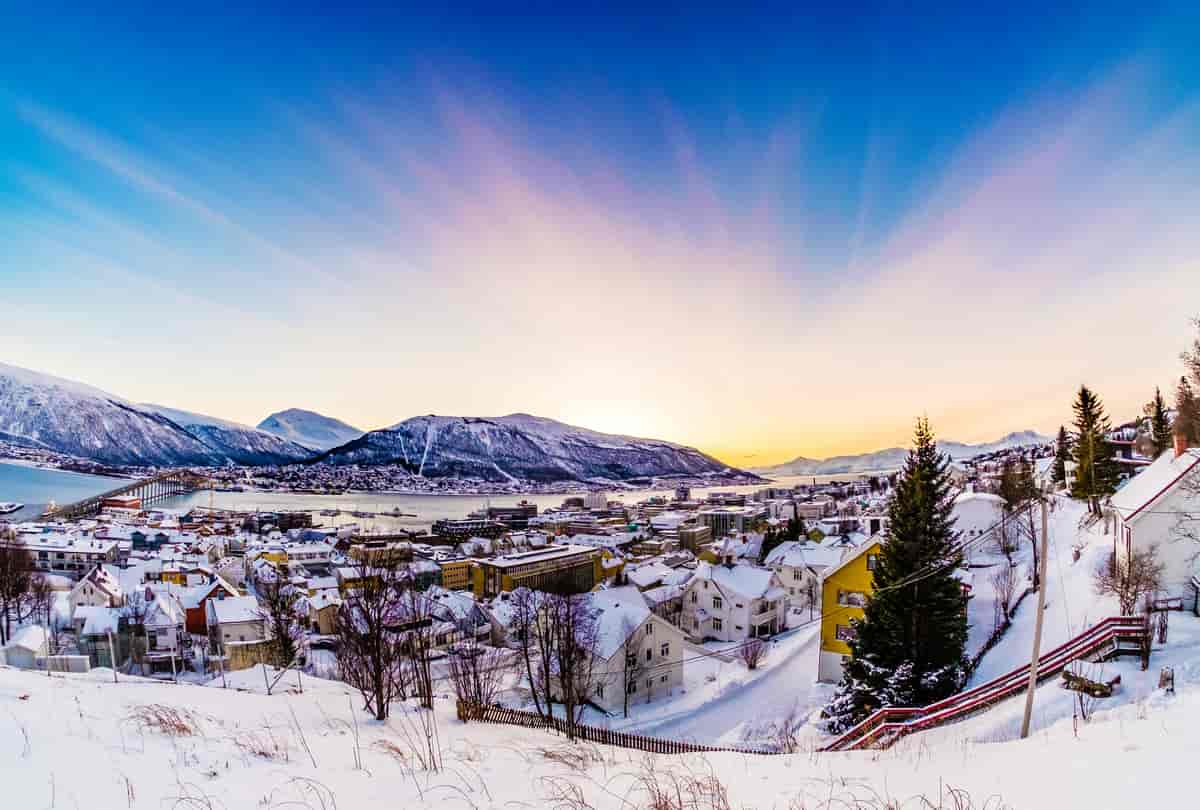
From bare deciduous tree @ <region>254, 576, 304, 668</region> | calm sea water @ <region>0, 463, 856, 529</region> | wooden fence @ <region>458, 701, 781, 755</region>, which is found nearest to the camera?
wooden fence @ <region>458, 701, 781, 755</region>

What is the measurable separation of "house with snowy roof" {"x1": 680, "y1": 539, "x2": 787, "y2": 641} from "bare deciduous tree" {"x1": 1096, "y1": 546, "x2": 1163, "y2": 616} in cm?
1997

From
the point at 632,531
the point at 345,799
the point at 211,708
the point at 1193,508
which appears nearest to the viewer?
the point at 345,799

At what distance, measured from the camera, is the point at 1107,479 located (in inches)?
1164

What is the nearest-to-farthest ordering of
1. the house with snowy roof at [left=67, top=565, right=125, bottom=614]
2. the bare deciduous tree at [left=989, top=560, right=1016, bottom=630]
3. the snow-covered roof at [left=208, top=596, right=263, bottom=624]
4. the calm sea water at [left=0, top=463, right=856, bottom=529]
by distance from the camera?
the bare deciduous tree at [left=989, top=560, right=1016, bottom=630]
the snow-covered roof at [left=208, top=596, right=263, bottom=624]
the house with snowy roof at [left=67, top=565, right=125, bottom=614]
the calm sea water at [left=0, top=463, right=856, bottom=529]

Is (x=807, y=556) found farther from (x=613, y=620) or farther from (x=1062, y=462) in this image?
(x=613, y=620)

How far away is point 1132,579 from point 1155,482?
6.49m

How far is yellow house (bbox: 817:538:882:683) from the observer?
2289cm

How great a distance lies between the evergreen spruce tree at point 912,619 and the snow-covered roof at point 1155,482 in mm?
7607

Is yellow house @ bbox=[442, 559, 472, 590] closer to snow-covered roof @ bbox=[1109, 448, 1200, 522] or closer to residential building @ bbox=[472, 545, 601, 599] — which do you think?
residential building @ bbox=[472, 545, 601, 599]

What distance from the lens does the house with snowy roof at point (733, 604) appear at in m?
36.4

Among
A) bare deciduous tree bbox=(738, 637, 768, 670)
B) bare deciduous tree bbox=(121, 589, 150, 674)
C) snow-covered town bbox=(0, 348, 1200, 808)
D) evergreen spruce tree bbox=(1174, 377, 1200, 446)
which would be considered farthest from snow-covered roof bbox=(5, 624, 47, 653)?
evergreen spruce tree bbox=(1174, 377, 1200, 446)

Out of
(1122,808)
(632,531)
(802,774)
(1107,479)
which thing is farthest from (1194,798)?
Result: (632,531)

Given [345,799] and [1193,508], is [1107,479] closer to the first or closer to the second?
[1193,508]

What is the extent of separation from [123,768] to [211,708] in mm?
3671
